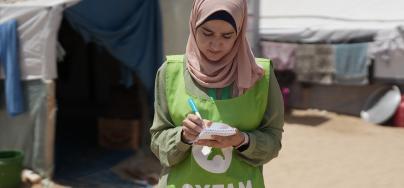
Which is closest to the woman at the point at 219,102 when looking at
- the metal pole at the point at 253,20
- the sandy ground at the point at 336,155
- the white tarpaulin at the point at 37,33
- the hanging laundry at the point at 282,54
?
the white tarpaulin at the point at 37,33

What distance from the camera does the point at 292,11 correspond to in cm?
1158

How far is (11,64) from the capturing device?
5078mm

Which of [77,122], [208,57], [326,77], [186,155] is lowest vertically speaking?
[77,122]

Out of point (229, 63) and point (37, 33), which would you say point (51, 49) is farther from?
point (229, 63)

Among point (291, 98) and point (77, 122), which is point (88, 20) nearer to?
point (77, 122)

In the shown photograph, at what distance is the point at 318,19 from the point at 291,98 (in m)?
1.79

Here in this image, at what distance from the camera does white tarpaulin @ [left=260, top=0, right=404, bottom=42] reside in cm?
968

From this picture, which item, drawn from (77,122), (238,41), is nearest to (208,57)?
(238,41)

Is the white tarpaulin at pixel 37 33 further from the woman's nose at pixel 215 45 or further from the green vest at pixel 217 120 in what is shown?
the woman's nose at pixel 215 45

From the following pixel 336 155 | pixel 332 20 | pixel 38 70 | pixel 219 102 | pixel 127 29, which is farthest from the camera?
pixel 332 20

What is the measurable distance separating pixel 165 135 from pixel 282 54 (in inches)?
348

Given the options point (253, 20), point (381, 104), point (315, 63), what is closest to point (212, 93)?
point (253, 20)

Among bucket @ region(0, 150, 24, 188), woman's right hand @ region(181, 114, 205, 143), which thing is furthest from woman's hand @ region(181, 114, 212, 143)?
bucket @ region(0, 150, 24, 188)

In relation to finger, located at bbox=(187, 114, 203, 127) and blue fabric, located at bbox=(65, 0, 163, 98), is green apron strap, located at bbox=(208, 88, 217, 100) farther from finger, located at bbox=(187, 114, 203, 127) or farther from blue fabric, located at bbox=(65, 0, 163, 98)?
blue fabric, located at bbox=(65, 0, 163, 98)
